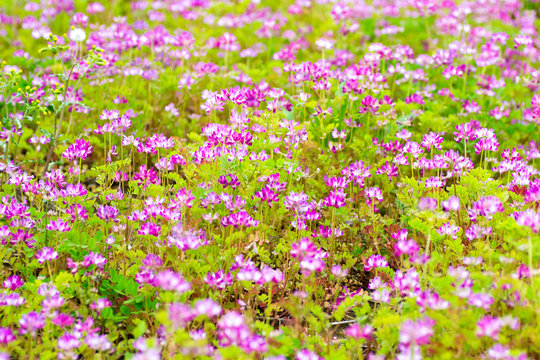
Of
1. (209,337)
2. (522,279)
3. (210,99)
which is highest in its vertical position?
(210,99)

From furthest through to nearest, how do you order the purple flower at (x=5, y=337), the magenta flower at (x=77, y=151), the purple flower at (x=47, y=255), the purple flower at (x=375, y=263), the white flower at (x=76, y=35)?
the white flower at (x=76, y=35) < the magenta flower at (x=77, y=151) < the purple flower at (x=375, y=263) < the purple flower at (x=47, y=255) < the purple flower at (x=5, y=337)

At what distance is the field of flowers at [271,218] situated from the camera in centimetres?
281

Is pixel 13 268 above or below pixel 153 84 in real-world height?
below

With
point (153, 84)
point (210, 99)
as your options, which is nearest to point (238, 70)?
point (153, 84)

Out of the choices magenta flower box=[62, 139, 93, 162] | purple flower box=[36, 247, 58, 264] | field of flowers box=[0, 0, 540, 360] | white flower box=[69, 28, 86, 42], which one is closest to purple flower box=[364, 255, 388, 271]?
field of flowers box=[0, 0, 540, 360]

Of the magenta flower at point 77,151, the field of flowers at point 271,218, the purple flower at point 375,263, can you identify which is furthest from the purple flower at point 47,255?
the purple flower at point 375,263

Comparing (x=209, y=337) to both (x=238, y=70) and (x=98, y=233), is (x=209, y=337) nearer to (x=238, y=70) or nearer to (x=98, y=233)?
(x=98, y=233)

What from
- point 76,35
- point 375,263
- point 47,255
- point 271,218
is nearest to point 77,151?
point 47,255

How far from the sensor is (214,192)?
3592mm

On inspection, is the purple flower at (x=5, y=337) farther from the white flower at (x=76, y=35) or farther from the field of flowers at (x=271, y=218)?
the white flower at (x=76, y=35)

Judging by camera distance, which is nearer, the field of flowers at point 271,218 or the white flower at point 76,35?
the field of flowers at point 271,218

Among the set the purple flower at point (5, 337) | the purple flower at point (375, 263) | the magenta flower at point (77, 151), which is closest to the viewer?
the purple flower at point (5, 337)

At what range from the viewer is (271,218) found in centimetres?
399

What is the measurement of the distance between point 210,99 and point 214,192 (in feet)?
2.83
